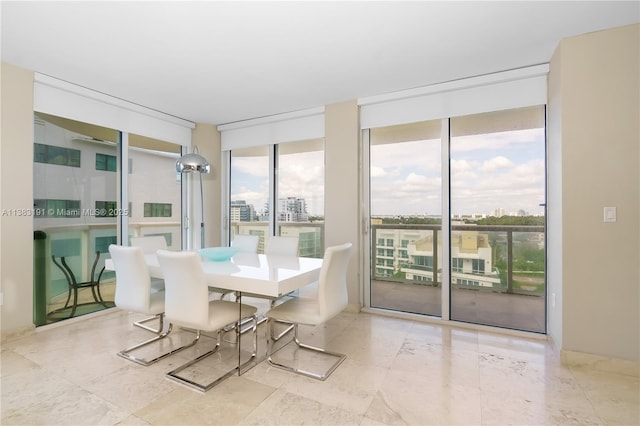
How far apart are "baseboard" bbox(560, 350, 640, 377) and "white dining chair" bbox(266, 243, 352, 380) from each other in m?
1.78

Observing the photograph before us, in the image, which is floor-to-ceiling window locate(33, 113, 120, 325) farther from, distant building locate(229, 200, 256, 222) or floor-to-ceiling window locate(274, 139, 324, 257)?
floor-to-ceiling window locate(274, 139, 324, 257)

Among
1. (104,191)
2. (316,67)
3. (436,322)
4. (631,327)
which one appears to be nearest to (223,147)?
(104,191)

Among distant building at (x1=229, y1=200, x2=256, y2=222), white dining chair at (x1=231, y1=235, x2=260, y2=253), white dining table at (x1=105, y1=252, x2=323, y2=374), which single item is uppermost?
distant building at (x1=229, y1=200, x2=256, y2=222)

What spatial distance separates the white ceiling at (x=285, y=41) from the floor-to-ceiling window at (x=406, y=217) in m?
0.65

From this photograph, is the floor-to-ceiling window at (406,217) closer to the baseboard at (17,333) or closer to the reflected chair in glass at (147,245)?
the reflected chair in glass at (147,245)

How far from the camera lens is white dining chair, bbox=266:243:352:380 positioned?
227cm

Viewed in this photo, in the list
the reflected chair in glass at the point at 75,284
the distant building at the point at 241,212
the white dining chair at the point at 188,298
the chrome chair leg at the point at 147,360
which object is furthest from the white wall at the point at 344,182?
the reflected chair in glass at the point at 75,284

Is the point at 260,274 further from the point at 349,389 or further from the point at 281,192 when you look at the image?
the point at 281,192

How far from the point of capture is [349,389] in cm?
207

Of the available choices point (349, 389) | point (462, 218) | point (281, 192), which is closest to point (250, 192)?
point (281, 192)

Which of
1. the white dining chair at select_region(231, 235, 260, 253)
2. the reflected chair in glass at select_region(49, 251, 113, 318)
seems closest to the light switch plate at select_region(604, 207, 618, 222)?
the white dining chair at select_region(231, 235, 260, 253)

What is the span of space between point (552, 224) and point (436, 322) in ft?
4.84

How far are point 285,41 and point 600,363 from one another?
11.5 ft

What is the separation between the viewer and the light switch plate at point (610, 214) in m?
2.30
